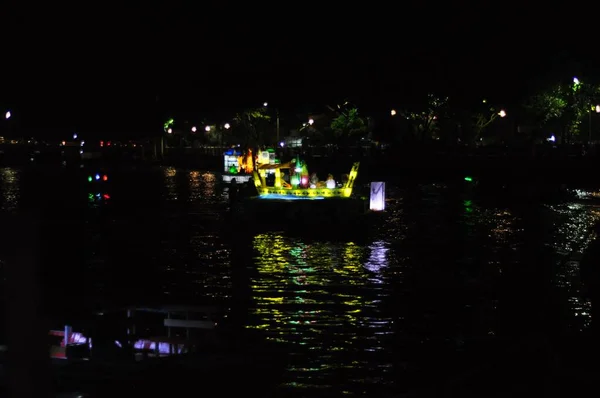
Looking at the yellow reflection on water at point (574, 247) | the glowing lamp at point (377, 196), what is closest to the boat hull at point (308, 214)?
the glowing lamp at point (377, 196)

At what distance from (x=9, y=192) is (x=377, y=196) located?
84.2ft

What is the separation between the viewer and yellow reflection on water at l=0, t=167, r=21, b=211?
43.1 meters

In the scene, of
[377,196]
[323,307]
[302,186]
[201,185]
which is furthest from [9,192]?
[323,307]

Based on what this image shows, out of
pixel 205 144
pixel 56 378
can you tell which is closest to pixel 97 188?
pixel 56 378

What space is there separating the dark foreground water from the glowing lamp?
1.23 meters

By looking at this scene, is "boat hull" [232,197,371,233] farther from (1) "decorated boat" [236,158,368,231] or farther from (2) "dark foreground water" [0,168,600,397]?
(2) "dark foreground water" [0,168,600,397]

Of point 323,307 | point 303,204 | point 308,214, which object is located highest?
point 303,204

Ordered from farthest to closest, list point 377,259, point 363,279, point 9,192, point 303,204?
1. point 9,192
2. point 303,204
3. point 377,259
4. point 363,279

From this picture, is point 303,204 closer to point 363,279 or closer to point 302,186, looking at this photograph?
point 302,186

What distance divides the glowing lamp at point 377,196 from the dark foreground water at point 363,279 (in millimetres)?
1228

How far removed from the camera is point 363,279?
22969 millimetres

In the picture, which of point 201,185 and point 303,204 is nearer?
point 303,204

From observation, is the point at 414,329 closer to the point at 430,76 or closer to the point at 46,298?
the point at 46,298

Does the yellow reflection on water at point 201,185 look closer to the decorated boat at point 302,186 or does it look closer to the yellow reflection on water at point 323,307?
the decorated boat at point 302,186
